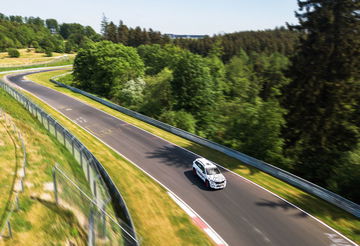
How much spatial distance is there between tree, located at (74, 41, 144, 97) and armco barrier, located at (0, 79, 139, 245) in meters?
26.3

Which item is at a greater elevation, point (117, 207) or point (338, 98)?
point (338, 98)

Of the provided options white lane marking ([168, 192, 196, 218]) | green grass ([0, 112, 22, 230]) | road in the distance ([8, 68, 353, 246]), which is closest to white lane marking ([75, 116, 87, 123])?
road in the distance ([8, 68, 353, 246])

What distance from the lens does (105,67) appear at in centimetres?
5750

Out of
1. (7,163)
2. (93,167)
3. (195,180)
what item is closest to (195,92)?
(195,180)

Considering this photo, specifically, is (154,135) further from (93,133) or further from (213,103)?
(213,103)

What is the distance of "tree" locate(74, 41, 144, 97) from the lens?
58031 millimetres

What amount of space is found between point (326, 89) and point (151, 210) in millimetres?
22323

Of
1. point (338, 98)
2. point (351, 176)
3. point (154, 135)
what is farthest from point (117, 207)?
point (338, 98)

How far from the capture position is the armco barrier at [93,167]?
13178 mm

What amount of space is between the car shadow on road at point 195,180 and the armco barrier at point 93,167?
6.39 meters

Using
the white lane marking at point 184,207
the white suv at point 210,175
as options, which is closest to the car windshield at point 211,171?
the white suv at point 210,175

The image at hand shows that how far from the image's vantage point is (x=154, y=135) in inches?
1195

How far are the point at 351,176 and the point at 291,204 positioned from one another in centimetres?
662

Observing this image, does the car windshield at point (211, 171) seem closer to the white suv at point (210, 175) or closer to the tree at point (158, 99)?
the white suv at point (210, 175)
